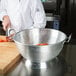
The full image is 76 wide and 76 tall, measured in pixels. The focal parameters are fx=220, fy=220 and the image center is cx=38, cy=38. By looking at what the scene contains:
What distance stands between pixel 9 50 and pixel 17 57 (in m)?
0.11

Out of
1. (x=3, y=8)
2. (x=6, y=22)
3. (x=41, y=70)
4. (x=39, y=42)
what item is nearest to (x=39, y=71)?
(x=41, y=70)

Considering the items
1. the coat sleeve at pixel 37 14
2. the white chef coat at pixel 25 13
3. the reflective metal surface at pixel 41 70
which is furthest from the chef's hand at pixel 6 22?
the reflective metal surface at pixel 41 70

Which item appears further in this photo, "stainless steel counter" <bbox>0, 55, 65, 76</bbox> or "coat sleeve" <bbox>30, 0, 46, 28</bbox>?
"coat sleeve" <bbox>30, 0, 46, 28</bbox>

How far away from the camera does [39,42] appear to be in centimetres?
110

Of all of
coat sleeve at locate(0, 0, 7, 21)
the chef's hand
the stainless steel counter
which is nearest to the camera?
the stainless steel counter

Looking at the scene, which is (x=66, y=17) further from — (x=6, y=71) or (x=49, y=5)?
(x=6, y=71)

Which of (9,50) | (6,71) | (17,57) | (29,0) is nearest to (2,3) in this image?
(29,0)

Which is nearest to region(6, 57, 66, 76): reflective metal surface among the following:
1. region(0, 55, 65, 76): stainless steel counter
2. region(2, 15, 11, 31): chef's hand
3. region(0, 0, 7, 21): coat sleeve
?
region(0, 55, 65, 76): stainless steel counter

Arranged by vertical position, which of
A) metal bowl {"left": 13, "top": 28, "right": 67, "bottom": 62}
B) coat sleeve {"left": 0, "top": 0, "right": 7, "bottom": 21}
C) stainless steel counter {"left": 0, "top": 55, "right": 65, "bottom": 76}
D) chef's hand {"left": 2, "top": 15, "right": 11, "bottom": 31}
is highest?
coat sleeve {"left": 0, "top": 0, "right": 7, "bottom": 21}

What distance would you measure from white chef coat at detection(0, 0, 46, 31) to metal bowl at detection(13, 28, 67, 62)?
0.39 meters

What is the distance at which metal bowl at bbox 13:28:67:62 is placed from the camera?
891mm

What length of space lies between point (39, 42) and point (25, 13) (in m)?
0.47

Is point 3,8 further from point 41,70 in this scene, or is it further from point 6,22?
point 41,70

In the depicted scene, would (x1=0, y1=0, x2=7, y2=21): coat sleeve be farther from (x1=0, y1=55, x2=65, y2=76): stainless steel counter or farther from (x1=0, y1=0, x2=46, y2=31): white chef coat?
(x1=0, y1=55, x2=65, y2=76): stainless steel counter
